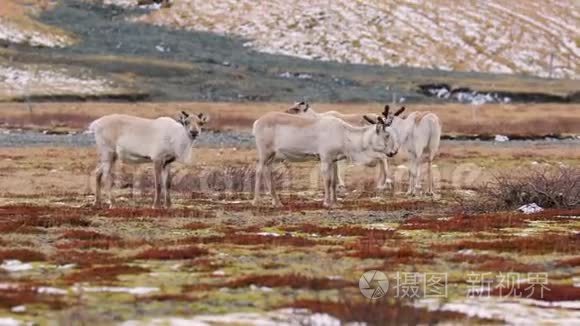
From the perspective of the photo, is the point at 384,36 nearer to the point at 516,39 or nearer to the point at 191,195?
the point at 516,39

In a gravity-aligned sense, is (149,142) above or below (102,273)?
above

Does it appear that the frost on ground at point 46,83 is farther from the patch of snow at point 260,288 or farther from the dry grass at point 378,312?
the dry grass at point 378,312

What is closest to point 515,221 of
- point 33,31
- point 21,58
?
point 21,58

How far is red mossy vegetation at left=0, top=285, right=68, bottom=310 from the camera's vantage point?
12789mm

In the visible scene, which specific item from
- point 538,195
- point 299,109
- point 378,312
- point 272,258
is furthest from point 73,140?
point 378,312

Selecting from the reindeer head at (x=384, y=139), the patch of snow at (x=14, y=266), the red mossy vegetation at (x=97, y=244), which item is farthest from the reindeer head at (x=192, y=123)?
the patch of snow at (x=14, y=266)

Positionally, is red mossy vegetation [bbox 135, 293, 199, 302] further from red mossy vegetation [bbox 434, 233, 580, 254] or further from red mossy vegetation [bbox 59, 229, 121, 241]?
red mossy vegetation [bbox 434, 233, 580, 254]

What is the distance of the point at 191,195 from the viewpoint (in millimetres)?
31266

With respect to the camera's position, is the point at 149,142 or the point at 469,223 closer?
the point at 469,223

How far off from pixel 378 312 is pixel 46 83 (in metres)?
83.4

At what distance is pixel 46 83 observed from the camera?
91375 millimetres

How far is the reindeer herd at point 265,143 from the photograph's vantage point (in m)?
25.5

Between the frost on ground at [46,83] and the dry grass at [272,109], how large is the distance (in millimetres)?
6983

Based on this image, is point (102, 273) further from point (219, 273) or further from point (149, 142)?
point (149, 142)
